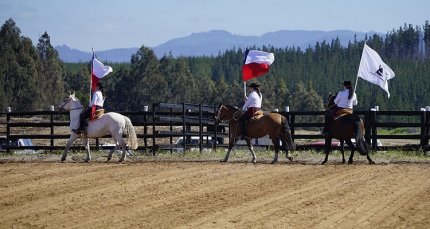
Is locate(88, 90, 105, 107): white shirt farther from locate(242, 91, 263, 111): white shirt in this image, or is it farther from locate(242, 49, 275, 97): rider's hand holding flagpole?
locate(242, 49, 275, 97): rider's hand holding flagpole

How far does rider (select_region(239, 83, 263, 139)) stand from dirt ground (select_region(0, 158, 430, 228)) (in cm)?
183

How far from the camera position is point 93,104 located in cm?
2108

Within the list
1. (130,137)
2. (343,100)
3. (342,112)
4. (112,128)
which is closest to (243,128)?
(342,112)

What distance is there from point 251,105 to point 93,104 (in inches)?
169

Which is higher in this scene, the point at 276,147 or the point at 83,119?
the point at 83,119

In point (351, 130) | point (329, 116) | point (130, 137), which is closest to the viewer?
point (351, 130)

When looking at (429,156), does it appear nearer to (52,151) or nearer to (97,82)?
(97,82)

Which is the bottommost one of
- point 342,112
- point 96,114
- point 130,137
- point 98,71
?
point 130,137

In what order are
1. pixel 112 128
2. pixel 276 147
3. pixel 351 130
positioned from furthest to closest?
1. pixel 112 128
2. pixel 276 147
3. pixel 351 130

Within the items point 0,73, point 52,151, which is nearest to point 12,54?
point 0,73

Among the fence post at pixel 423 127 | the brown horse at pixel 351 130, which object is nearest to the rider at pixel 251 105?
the brown horse at pixel 351 130

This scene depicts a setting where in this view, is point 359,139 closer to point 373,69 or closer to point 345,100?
point 345,100

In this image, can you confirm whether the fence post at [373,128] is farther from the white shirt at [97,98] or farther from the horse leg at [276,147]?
the white shirt at [97,98]

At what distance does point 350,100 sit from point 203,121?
22.6 ft
